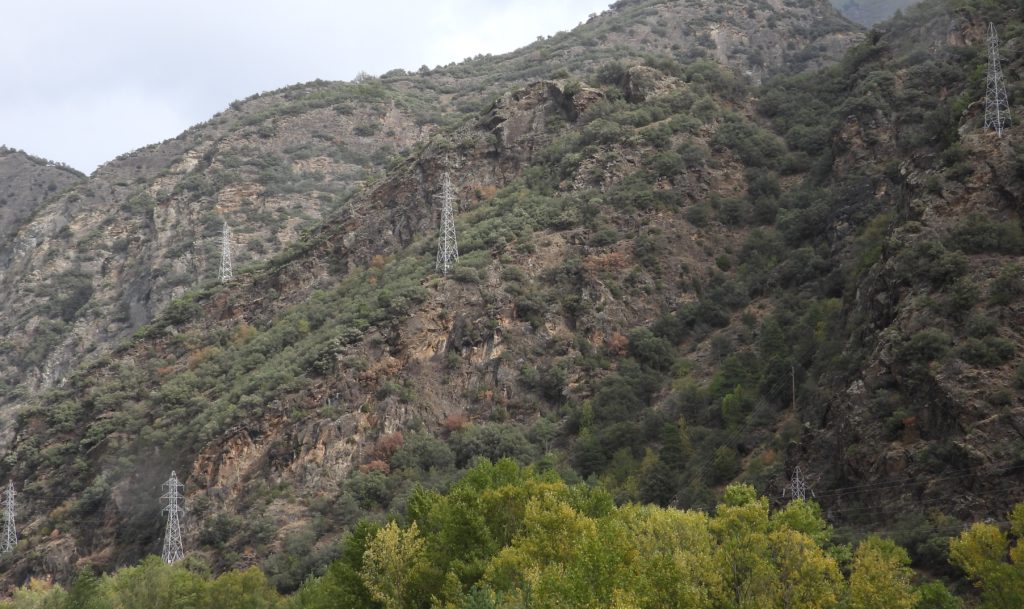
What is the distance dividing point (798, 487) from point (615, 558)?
1523 centimetres

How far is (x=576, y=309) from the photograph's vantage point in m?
63.4

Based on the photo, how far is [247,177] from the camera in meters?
114

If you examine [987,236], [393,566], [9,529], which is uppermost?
[987,236]

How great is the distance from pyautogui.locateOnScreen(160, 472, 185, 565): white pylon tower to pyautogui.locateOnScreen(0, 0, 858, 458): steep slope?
130 ft

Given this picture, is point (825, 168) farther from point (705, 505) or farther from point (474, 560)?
Answer: point (474, 560)

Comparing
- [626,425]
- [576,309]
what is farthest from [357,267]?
[626,425]

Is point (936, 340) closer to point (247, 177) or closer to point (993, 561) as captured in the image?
point (993, 561)

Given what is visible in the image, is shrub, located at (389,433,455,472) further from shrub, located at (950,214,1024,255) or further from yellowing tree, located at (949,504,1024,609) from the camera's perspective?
yellowing tree, located at (949,504,1024,609)

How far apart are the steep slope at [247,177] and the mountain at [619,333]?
4.06 metres

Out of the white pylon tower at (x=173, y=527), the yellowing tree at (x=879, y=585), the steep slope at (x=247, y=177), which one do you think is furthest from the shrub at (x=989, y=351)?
the steep slope at (x=247, y=177)

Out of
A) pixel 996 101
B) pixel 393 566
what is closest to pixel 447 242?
pixel 996 101

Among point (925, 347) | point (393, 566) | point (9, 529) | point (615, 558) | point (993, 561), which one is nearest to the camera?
point (615, 558)

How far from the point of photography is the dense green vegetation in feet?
89.4

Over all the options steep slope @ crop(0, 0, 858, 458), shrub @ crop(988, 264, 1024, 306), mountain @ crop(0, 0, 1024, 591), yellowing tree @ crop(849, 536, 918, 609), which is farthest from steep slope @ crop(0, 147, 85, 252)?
yellowing tree @ crop(849, 536, 918, 609)
